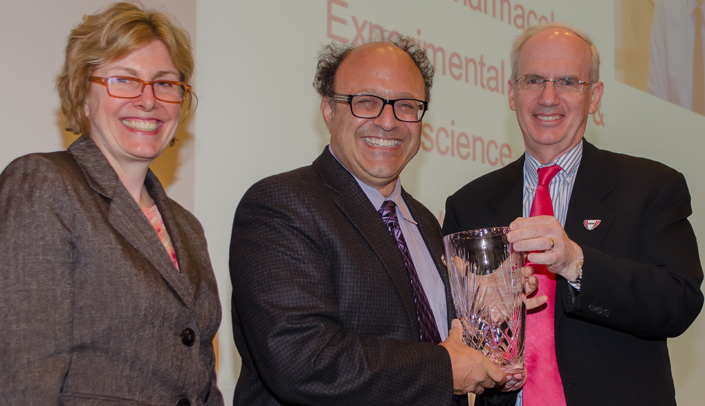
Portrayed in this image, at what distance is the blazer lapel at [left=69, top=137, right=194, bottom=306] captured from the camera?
1766 millimetres

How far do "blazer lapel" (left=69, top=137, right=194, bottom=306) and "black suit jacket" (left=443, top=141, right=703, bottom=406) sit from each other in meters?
1.26

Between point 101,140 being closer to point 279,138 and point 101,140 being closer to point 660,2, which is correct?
point 279,138

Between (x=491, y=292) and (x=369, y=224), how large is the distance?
434 mm

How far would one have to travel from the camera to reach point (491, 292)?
1.84 m

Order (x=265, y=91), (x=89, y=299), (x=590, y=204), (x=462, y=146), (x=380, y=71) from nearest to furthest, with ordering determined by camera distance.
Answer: (x=89, y=299) < (x=380, y=71) < (x=590, y=204) < (x=265, y=91) < (x=462, y=146)

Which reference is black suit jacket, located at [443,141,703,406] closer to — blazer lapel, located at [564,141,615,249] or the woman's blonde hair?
blazer lapel, located at [564,141,615,249]

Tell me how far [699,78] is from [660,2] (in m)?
0.81

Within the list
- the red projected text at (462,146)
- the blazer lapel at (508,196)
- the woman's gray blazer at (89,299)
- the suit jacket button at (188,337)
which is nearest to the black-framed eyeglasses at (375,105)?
the blazer lapel at (508,196)

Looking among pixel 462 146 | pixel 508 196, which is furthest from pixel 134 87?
pixel 462 146

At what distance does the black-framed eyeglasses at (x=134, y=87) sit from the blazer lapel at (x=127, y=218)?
191 mm

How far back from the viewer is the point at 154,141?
6.45ft

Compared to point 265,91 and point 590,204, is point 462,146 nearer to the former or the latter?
point 265,91

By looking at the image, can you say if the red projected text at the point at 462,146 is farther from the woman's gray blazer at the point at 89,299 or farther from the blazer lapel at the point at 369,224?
the woman's gray blazer at the point at 89,299

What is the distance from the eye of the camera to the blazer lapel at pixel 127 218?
1766 millimetres
